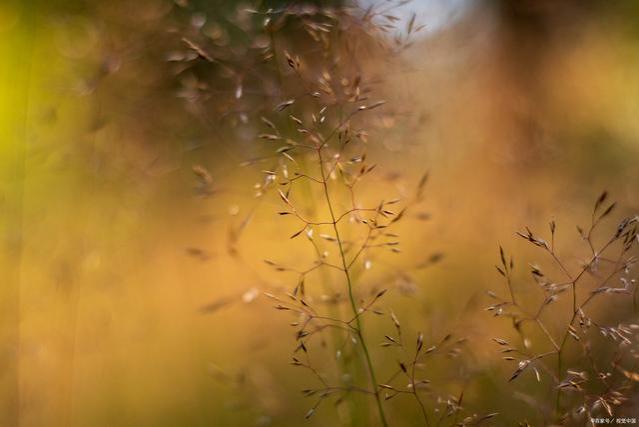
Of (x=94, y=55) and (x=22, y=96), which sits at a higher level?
(x=94, y=55)

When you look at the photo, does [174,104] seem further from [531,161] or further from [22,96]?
[531,161]

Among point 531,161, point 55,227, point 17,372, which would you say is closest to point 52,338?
point 17,372

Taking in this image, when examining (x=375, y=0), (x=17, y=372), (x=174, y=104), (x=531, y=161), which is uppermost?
(x=375, y=0)

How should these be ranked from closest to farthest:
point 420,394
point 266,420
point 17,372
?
point 266,420 < point 420,394 < point 17,372

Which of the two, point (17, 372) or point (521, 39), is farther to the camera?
point (521, 39)

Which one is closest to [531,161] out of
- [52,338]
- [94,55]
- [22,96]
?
[94,55]

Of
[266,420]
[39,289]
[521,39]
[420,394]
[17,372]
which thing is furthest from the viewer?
A: [521,39]
